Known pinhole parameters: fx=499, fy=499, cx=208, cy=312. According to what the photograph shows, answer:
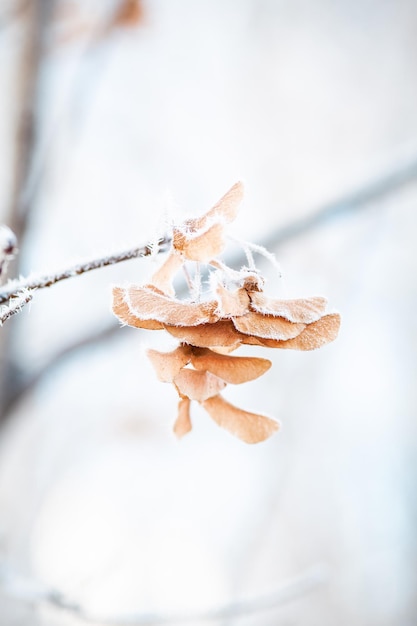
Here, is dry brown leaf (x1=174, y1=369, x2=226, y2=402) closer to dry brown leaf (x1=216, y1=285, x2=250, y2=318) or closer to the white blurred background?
dry brown leaf (x1=216, y1=285, x2=250, y2=318)

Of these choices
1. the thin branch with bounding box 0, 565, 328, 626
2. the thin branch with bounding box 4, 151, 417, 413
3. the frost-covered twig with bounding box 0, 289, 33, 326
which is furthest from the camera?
the thin branch with bounding box 4, 151, 417, 413

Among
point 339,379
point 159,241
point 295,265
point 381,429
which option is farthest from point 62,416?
point 159,241

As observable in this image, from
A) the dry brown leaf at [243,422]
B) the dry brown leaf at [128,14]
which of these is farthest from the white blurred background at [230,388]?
the dry brown leaf at [243,422]

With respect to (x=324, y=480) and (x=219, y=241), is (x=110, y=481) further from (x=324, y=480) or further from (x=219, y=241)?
(x=219, y=241)

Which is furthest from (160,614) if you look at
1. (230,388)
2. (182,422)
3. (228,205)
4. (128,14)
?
(230,388)

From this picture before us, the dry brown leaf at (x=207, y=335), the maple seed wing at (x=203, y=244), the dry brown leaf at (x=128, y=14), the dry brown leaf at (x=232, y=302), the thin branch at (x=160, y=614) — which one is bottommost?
the thin branch at (x=160, y=614)

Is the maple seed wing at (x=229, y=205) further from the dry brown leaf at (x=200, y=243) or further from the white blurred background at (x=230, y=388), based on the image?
the white blurred background at (x=230, y=388)

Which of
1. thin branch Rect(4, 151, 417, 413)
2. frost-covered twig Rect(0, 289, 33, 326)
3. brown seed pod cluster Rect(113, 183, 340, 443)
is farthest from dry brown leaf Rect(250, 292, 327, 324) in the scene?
thin branch Rect(4, 151, 417, 413)
